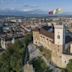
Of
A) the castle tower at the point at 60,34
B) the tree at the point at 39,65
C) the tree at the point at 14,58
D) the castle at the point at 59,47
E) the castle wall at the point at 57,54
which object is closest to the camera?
the tree at the point at 39,65

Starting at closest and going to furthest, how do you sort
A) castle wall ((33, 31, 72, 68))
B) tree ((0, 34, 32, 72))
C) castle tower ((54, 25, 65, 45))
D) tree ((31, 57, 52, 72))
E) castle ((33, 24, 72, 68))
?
tree ((31, 57, 52, 72)), tree ((0, 34, 32, 72)), castle wall ((33, 31, 72, 68)), castle ((33, 24, 72, 68)), castle tower ((54, 25, 65, 45))

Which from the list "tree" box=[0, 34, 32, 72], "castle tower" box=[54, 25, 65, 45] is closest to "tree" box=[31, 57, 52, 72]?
"tree" box=[0, 34, 32, 72]

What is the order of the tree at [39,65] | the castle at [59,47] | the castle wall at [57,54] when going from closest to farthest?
the tree at [39,65] → the castle wall at [57,54] → the castle at [59,47]

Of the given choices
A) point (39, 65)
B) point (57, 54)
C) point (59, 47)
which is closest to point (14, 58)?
point (39, 65)

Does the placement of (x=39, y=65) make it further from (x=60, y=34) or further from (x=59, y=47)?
(x=60, y=34)

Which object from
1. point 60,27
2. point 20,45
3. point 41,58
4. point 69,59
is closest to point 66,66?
point 69,59

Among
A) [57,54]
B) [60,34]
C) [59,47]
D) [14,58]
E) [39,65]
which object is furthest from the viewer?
[60,34]

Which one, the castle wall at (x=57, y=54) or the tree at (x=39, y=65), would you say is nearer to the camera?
the tree at (x=39, y=65)

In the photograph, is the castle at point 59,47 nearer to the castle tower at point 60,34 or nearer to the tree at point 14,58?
the castle tower at point 60,34

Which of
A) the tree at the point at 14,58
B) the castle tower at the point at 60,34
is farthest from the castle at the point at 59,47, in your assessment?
the tree at the point at 14,58

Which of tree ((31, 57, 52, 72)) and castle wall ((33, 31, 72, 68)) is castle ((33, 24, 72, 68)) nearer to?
castle wall ((33, 31, 72, 68))

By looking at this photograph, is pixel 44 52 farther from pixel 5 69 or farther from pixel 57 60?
pixel 5 69
